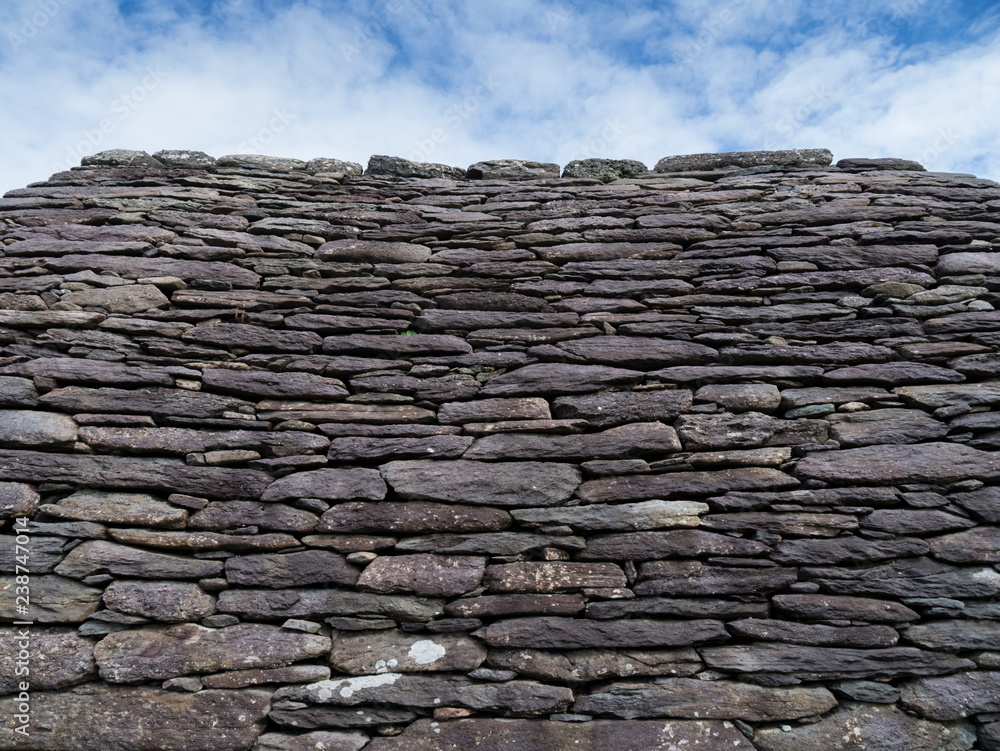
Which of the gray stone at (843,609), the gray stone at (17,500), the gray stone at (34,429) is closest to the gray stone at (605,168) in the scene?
the gray stone at (843,609)

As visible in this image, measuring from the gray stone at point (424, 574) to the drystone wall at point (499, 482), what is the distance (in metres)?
0.02

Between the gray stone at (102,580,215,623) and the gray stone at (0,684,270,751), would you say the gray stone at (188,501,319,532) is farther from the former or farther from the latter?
the gray stone at (0,684,270,751)

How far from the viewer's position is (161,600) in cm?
296

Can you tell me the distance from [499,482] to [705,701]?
1.49 metres

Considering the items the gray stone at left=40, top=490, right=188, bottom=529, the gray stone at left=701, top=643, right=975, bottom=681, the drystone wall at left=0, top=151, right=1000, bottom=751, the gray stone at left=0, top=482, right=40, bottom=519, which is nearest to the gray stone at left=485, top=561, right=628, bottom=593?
the drystone wall at left=0, top=151, right=1000, bottom=751

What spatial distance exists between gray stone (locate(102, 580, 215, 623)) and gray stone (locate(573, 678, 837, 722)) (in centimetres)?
198

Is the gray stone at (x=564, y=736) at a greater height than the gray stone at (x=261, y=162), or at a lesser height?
lesser

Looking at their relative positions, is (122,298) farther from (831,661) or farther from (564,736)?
(831,661)

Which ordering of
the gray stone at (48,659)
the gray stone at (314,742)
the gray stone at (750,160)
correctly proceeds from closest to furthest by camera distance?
the gray stone at (314,742) → the gray stone at (48,659) → the gray stone at (750,160)

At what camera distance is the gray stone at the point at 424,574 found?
9.89ft

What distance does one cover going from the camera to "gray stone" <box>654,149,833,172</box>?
552 cm

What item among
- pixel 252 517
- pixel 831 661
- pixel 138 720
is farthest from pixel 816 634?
pixel 138 720

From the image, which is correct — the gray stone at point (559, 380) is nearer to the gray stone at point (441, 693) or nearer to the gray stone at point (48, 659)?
the gray stone at point (441, 693)

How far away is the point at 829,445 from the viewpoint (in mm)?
3447
